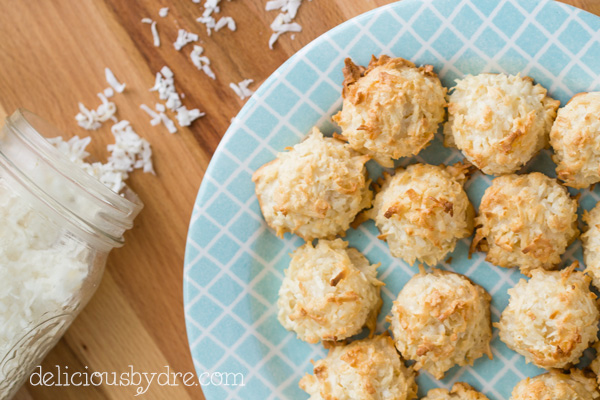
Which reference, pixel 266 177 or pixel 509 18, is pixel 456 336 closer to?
pixel 266 177

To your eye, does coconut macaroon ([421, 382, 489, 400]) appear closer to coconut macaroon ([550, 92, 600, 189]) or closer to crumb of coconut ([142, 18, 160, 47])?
coconut macaroon ([550, 92, 600, 189])

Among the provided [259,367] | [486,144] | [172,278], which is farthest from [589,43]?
[172,278]

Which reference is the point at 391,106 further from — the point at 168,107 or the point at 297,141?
the point at 168,107

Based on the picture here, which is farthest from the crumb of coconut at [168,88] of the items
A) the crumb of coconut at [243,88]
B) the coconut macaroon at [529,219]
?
the coconut macaroon at [529,219]

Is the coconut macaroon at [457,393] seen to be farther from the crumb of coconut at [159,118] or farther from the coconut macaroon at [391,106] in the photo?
the crumb of coconut at [159,118]

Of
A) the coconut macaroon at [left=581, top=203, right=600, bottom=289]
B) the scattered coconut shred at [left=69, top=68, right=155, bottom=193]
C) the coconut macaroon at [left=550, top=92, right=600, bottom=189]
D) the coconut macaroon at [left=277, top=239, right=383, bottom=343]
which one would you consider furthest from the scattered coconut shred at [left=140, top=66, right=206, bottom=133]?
the coconut macaroon at [left=581, top=203, right=600, bottom=289]

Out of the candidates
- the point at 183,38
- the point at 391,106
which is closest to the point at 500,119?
the point at 391,106

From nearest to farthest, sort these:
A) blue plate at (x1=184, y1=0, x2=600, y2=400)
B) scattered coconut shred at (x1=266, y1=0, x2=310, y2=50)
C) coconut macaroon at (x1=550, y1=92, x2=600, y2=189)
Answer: coconut macaroon at (x1=550, y1=92, x2=600, y2=189), blue plate at (x1=184, y1=0, x2=600, y2=400), scattered coconut shred at (x1=266, y1=0, x2=310, y2=50)
